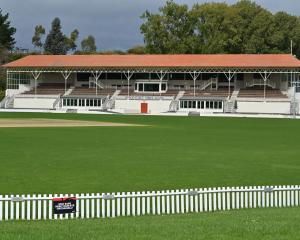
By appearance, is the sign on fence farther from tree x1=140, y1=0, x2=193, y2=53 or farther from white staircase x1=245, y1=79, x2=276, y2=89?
tree x1=140, y1=0, x2=193, y2=53

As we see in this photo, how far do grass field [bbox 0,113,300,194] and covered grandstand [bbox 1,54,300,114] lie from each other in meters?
50.5

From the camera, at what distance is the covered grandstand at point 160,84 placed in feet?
290

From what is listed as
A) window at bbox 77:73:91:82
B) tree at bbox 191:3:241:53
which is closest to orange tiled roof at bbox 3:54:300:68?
window at bbox 77:73:91:82

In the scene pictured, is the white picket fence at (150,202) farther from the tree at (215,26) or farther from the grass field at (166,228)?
the tree at (215,26)

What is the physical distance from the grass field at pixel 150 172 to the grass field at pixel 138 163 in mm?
30

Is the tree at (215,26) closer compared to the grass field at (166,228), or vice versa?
→ the grass field at (166,228)

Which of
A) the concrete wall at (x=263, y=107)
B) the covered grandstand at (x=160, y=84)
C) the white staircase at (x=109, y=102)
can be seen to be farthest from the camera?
the white staircase at (x=109, y=102)

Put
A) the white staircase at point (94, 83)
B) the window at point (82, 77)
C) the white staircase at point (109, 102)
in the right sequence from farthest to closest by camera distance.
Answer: the window at point (82, 77)
the white staircase at point (94, 83)
the white staircase at point (109, 102)

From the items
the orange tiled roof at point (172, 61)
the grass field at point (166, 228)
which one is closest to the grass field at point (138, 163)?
the grass field at point (166, 228)

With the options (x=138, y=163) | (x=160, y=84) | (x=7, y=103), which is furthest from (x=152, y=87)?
(x=138, y=163)

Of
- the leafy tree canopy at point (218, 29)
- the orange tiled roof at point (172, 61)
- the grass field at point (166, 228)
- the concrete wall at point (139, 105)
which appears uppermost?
the leafy tree canopy at point (218, 29)

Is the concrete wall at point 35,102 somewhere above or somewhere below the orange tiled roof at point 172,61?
below

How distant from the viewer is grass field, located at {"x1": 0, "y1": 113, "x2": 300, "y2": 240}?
32.3 ft

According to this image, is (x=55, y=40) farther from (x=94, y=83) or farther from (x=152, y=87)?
(x=152, y=87)
